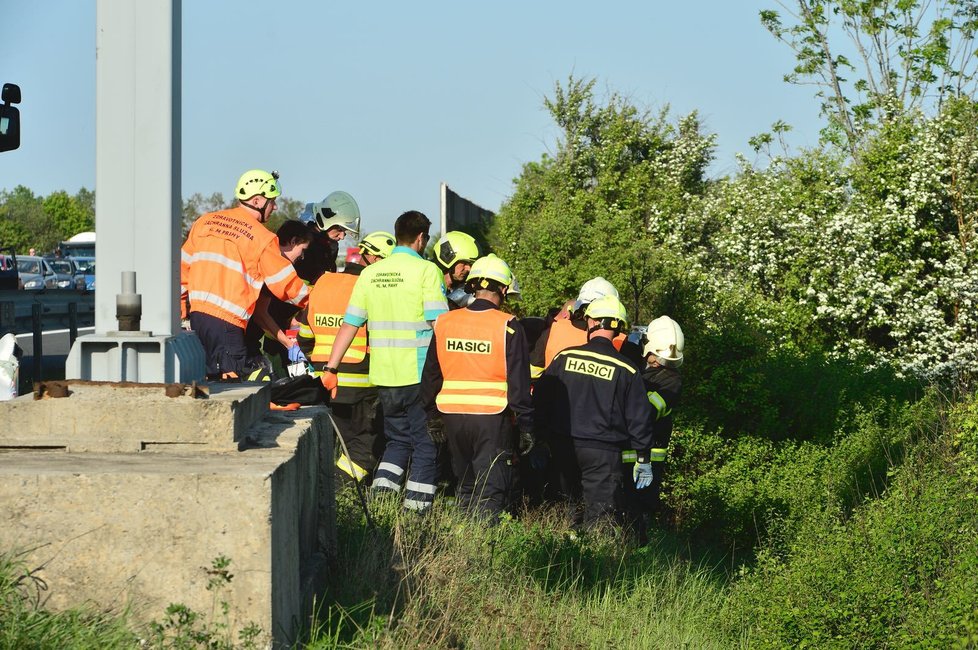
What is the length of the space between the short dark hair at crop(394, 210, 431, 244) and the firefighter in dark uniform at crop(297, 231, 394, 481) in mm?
798

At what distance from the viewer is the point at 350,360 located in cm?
922

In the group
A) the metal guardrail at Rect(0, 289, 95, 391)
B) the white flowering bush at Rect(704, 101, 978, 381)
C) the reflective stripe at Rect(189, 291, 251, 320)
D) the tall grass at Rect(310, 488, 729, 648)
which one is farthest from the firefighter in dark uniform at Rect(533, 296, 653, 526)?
the white flowering bush at Rect(704, 101, 978, 381)

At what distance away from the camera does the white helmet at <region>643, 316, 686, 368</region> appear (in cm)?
992

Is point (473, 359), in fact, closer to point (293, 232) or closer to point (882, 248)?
point (293, 232)

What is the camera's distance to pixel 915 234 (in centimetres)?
2089

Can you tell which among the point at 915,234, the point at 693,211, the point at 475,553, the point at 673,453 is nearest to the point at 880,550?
the point at 475,553

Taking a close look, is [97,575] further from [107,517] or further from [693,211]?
[693,211]

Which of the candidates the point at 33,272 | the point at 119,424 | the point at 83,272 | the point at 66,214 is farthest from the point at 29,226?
the point at 119,424

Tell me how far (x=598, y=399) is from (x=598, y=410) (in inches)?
3.1

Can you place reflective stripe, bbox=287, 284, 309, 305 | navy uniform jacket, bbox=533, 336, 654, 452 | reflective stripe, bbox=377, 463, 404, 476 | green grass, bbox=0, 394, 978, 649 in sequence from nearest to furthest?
green grass, bbox=0, 394, 978, 649, reflective stripe, bbox=287, 284, 309, 305, reflective stripe, bbox=377, 463, 404, 476, navy uniform jacket, bbox=533, 336, 654, 452

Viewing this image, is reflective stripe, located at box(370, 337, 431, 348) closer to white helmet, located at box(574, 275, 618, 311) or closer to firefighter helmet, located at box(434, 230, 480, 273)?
firefighter helmet, located at box(434, 230, 480, 273)

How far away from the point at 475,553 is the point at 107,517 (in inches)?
136

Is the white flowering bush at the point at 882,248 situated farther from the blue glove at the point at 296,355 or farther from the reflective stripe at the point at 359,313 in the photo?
the reflective stripe at the point at 359,313

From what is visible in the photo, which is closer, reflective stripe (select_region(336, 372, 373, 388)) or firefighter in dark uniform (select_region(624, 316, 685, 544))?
reflective stripe (select_region(336, 372, 373, 388))
